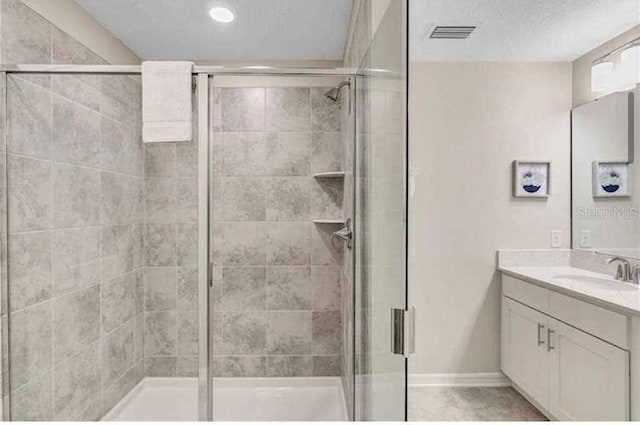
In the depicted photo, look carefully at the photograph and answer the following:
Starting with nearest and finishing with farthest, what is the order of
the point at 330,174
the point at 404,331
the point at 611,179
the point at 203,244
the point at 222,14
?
the point at 404,331 → the point at 611,179 → the point at 203,244 → the point at 222,14 → the point at 330,174

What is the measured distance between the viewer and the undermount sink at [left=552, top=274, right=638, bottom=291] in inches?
50.3

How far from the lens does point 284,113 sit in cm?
228

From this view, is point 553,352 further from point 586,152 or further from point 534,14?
point 534,14

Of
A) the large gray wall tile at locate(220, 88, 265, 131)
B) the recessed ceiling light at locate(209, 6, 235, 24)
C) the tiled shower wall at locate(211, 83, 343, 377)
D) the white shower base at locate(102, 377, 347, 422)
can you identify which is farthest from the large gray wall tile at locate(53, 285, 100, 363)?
the recessed ceiling light at locate(209, 6, 235, 24)

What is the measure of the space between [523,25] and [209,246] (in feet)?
5.75

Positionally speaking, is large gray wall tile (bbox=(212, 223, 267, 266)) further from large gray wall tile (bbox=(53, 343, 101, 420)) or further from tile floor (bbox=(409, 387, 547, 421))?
tile floor (bbox=(409, 387, 547, 421))

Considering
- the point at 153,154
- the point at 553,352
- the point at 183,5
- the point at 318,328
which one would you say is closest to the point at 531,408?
the point at 553,352

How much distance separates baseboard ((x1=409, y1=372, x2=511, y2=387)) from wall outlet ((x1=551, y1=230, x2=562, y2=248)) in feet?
2.86

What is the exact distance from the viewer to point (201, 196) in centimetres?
154

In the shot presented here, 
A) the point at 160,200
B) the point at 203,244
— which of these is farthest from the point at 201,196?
the point at 160,200

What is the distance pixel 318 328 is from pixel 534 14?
201 centimetres

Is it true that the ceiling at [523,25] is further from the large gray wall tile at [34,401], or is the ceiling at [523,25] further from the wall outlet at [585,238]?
the large gray wall tile at [34,401]

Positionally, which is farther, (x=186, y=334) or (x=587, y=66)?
(x=186, y=334)

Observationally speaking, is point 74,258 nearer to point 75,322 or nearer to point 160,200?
point 75,322
